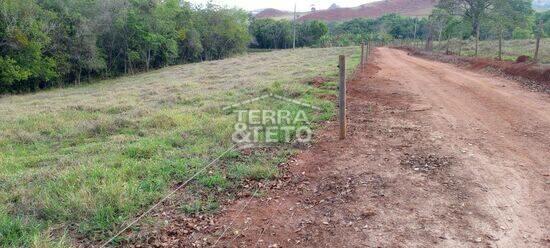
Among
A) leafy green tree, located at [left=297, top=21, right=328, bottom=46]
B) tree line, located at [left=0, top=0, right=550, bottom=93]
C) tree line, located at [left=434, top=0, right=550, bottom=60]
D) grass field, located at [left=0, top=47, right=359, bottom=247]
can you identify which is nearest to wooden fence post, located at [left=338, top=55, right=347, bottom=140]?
grass field, located at [left=0, top=47, right=359, bottom=247]

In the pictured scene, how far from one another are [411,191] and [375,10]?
124924 mm

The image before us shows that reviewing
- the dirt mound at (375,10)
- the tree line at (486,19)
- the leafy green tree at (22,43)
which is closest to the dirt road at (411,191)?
the leafy green tree at (22,43)

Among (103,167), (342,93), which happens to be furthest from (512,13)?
(103,167)

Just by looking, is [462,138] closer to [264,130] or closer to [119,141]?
[264,130]

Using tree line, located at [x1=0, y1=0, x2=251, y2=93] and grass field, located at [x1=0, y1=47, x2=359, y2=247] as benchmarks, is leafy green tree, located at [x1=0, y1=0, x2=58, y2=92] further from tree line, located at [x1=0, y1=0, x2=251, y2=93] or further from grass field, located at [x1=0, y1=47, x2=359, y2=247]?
grass field, located at [x1=0, y1=47, x2=359, y2=247]

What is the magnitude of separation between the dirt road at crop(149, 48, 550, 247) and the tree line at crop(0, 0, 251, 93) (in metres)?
25.3

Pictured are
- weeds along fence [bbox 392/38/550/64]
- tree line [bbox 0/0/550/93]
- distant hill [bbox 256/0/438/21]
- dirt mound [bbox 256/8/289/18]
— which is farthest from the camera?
dirt mound [bbox 256/8/289/18]

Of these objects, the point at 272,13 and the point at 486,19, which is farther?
the point at 272,13

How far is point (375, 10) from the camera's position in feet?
395

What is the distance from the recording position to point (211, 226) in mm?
3773

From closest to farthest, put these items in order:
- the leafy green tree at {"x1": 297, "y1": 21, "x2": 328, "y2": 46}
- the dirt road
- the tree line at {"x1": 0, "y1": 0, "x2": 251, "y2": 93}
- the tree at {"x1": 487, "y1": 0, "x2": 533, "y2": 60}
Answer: the dirt road
the tree line at {"x1": 0, "y1": 0, "x2": 251, "y2": 93}
the tree at {"x1": 487, "y1": 0, "x2": 533, "y2": 60}
the leafy green tree at {"x1": 297, "y1": 21, "x2": 328, "y2": 46}

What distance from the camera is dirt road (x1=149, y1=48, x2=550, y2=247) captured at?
11.3ft

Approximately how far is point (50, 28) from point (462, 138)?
2900 centimetres

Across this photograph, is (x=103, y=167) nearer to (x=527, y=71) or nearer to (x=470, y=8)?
(x=527, y=71)
